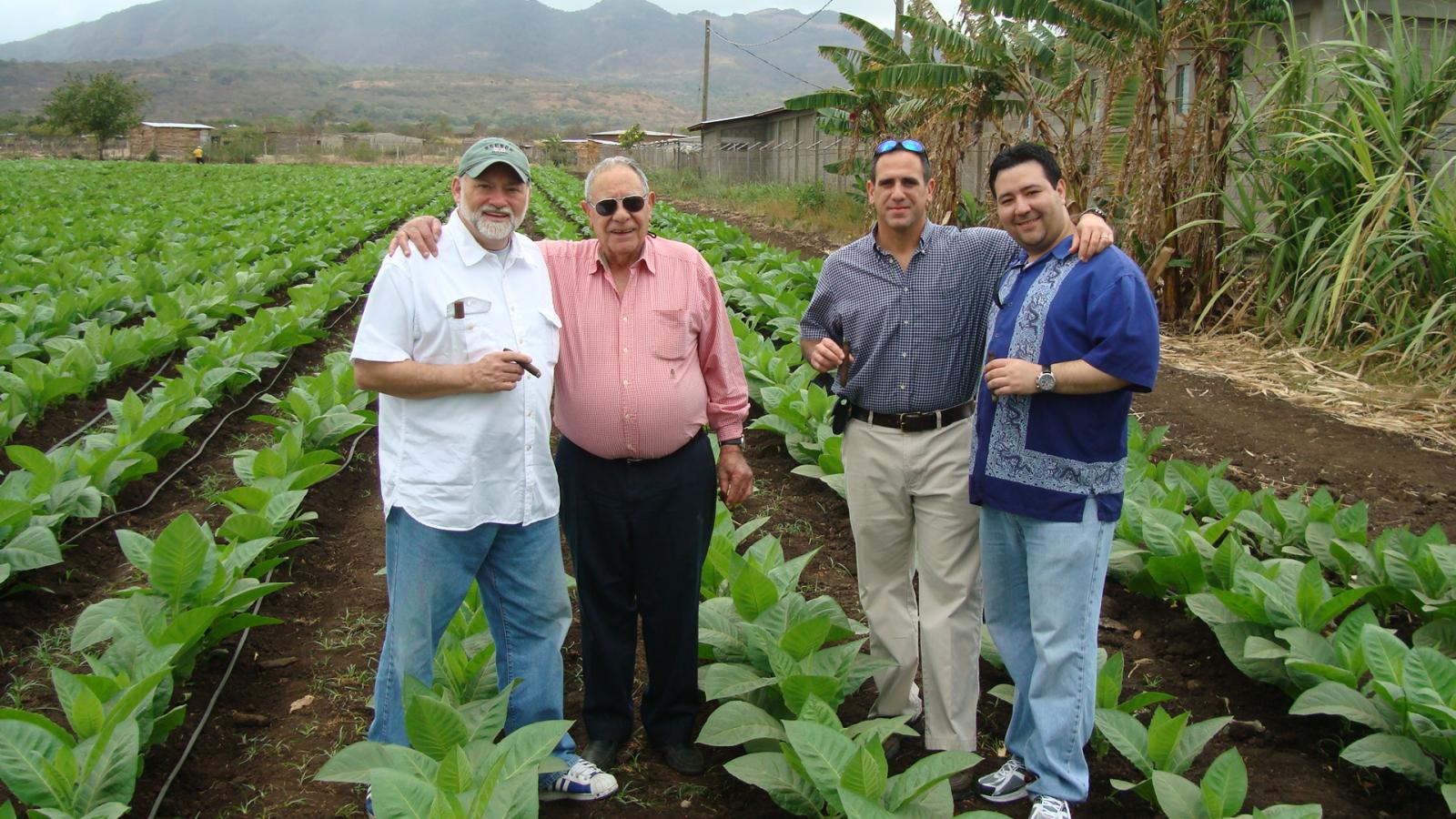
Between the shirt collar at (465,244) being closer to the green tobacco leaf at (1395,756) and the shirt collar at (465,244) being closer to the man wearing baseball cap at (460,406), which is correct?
the man wearing baseball cap at (460,406)

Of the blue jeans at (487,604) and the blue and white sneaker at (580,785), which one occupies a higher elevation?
the blue jeans at (487,604)

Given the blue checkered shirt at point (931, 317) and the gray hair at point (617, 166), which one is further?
the blue checkered shirt at point (931, 317)

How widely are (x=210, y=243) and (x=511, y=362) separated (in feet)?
41.1

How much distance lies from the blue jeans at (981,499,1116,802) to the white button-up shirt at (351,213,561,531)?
1279mm

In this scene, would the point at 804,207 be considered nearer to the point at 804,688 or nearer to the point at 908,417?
the point at 908,417

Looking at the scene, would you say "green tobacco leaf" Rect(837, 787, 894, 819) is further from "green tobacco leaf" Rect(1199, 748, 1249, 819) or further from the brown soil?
"green tobacco leaf" Rect(1199, 748, 1249, 819)

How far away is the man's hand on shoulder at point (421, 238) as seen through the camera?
2.68 m

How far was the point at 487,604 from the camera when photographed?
9.87 ft

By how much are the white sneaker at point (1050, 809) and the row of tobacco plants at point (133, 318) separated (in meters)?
3.50

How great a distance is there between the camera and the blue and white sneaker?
119 inches

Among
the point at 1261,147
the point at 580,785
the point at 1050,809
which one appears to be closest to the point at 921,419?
the point at 1050,809

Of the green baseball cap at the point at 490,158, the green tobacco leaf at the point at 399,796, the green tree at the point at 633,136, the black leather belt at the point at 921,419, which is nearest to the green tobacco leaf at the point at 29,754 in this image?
the green tobacco leaf at the point at 399,796

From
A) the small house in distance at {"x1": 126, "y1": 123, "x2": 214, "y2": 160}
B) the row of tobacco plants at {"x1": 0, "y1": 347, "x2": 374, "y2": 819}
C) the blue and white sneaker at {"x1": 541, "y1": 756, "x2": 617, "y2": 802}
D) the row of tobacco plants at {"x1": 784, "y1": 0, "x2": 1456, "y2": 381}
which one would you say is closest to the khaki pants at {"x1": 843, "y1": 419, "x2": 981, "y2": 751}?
the blue and white sneaker at {"x1": 541, "y1": 756, "x2": 617, "y2": 802}

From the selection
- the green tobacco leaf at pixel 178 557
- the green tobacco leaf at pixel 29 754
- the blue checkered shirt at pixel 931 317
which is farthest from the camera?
the green tobacco leaf at pixel 178 557
